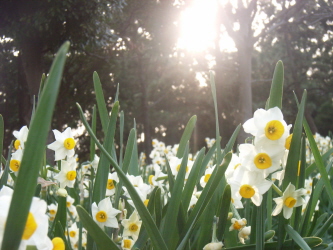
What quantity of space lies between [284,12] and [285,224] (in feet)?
37.8

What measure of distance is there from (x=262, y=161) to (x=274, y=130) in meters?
0.06

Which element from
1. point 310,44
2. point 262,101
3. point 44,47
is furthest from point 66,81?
point 310,44

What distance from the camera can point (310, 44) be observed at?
17.5 m

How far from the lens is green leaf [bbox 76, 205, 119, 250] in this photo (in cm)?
49

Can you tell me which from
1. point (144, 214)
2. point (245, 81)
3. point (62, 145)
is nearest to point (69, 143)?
point (62, 145)

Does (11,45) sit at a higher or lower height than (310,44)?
lower

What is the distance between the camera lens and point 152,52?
11516 mm

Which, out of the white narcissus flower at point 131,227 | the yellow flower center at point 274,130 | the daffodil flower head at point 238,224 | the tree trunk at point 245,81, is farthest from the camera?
the tree trunk at point 245,81

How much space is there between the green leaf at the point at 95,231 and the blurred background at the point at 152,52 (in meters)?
3.73

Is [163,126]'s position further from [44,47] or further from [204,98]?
[44,47]

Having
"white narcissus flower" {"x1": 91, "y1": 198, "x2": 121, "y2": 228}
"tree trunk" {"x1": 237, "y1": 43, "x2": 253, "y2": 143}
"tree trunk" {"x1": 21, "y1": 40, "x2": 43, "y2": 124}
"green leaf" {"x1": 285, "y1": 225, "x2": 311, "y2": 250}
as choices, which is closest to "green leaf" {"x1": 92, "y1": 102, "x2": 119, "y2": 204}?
"white narcissus flower" {"x1": 91, "y1": 198, "x2": 121, "y2": 228}

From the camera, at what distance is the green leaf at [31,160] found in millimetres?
334

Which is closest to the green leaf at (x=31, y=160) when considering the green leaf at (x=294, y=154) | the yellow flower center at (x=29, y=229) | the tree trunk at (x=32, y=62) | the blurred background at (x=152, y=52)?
the yellow flower center at (x=29, y=229)

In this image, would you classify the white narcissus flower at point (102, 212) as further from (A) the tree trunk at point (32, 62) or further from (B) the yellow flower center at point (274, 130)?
(A) the tree trunk at point (32, 62)
